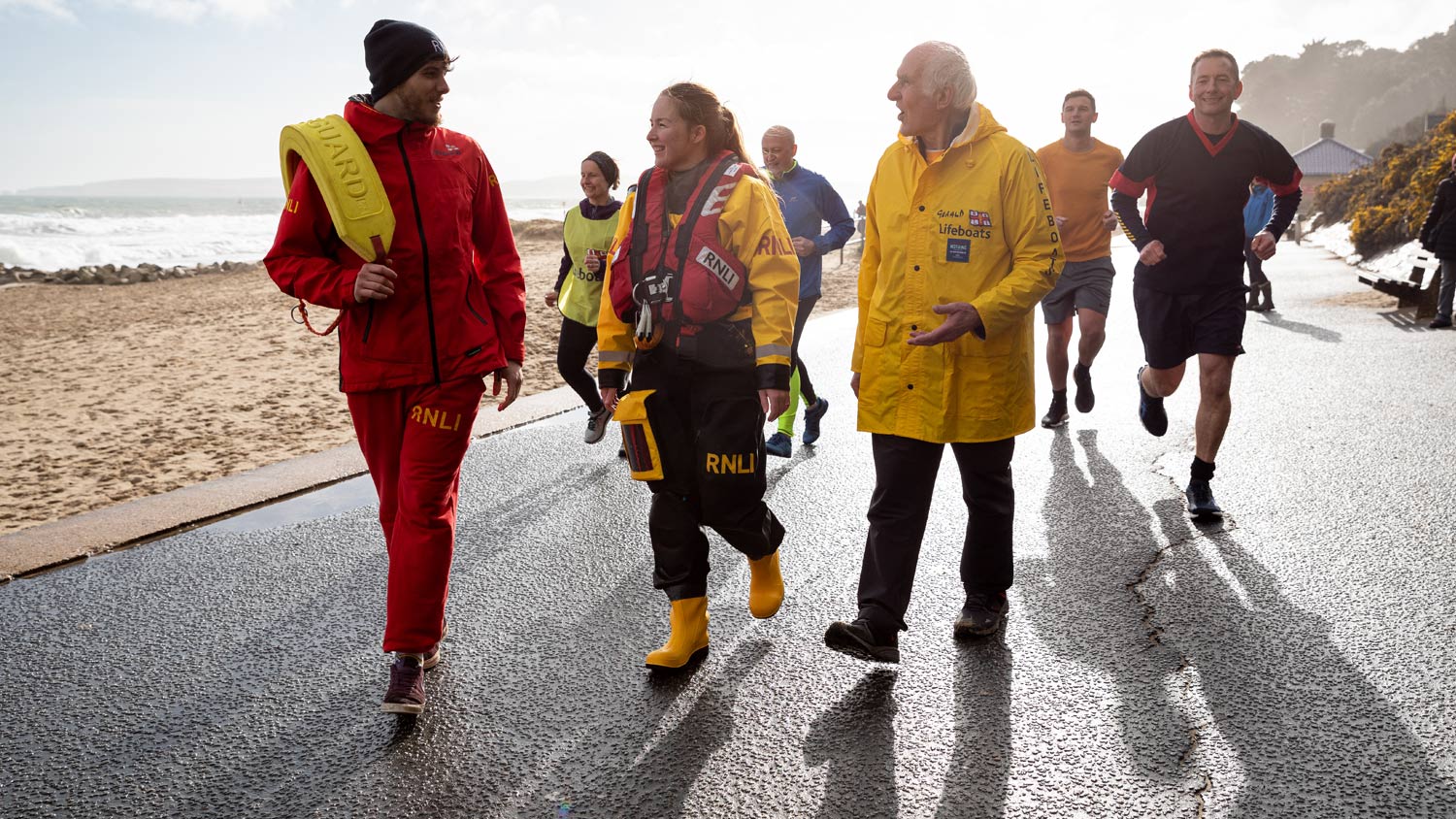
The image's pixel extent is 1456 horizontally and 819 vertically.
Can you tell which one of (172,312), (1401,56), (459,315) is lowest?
(172,312)

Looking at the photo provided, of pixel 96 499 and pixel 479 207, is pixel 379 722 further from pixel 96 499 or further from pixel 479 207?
pixel 96 499

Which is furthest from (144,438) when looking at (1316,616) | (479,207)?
(1316,616)

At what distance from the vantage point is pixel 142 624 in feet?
13.4

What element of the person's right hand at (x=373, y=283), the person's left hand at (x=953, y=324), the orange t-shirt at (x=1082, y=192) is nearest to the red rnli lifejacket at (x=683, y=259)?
the person's left hand at (x=953, y=324)

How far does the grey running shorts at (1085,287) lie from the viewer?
7051 mm

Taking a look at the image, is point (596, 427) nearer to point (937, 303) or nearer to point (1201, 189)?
point (1201, 189)

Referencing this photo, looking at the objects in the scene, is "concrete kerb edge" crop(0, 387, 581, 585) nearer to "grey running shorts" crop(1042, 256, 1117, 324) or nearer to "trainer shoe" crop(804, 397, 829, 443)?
"trainer shoe" crop(804, 397, 829, 443)

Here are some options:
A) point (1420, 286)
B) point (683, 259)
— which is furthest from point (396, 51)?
point (1420, 286)

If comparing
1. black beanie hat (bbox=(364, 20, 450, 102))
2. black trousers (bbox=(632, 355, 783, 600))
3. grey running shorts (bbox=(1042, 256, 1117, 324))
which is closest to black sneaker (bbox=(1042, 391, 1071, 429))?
grey running shorts (bbox=(1042, 256, 1117, 324))

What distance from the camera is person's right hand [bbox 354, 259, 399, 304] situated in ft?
9.89

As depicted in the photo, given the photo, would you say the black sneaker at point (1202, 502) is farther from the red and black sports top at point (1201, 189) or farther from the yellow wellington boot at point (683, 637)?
the yellow wellington boot at point (683, 637)

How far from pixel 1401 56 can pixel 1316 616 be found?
16992 cm

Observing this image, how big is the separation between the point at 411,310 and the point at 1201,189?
11.8 ft

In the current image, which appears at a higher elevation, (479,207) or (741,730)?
(479,207)
